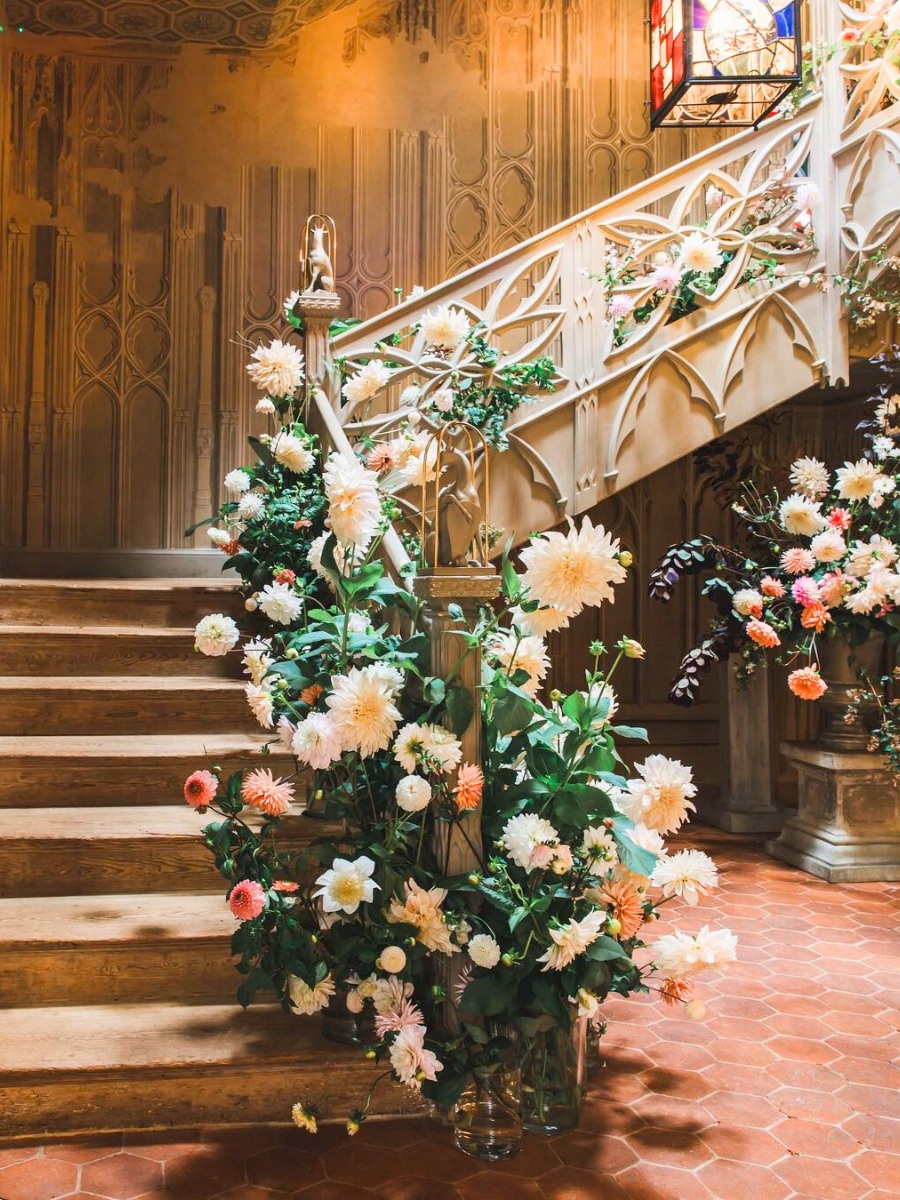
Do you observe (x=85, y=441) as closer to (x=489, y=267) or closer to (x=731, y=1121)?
(x=489, y=267)

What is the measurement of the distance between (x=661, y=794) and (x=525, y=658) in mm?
480

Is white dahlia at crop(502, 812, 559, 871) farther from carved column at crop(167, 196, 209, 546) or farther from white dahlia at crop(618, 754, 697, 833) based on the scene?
carved column at crop(167, 196, 209, 546)

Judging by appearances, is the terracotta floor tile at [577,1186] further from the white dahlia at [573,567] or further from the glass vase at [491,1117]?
the white dahlia at [573,567]

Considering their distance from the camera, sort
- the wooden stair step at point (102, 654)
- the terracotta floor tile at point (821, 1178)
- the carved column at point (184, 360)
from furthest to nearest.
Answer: the carved column at point (184, 360) → the wooden stair step at point (102, 654) → the terracotta floor tile at point (821, 1178)

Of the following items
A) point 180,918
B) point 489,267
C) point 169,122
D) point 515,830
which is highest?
point 169,122

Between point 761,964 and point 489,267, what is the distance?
131 inches

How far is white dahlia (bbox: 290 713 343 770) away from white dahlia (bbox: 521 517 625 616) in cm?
59

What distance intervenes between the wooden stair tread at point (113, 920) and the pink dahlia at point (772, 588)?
2997 millimetres

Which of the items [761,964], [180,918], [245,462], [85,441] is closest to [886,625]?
[761,964]

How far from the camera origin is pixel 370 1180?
2309mm

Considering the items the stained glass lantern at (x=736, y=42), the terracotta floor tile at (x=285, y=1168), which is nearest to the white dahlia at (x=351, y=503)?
the terracotta floor tile at (x=285, y=1168)

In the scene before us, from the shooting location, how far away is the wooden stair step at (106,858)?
10.1ft

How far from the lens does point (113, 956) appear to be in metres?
2.82

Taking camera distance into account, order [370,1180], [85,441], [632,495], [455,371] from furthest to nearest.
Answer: [632,495]
[85,441]
[455,371]
[370,1180]
